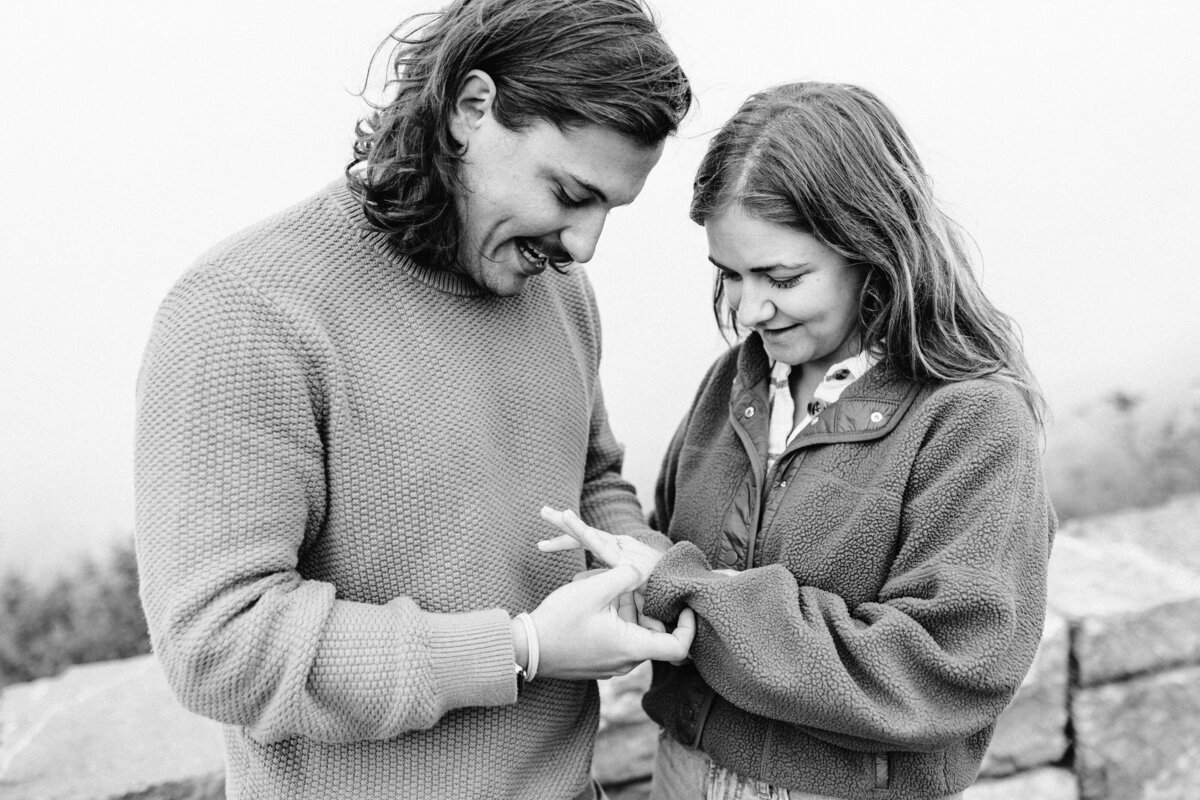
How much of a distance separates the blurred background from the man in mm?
866

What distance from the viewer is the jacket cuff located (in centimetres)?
146

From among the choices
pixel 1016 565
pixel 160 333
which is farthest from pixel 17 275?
pixel 1016 565

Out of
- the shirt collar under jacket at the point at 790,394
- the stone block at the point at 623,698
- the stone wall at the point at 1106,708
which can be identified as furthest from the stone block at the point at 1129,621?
the shirt collar under jacket at the point at 790,394

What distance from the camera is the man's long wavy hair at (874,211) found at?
153 cm

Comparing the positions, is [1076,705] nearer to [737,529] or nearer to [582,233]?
[737,529]

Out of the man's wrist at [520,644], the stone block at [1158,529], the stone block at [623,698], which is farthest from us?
the stone block at [1158,529]

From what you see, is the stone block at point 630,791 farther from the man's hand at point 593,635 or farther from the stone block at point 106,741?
the man's hand at point 593,635

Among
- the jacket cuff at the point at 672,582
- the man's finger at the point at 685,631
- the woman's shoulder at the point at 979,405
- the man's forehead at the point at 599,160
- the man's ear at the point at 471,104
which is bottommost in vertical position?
the man's finger at the point at 685,631

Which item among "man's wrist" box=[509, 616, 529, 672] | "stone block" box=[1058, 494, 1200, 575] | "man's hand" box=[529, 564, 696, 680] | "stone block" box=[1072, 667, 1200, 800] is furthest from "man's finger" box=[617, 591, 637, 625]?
"stone block" box=[1058, 494, 1200, 575]

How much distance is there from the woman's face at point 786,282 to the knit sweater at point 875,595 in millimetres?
104

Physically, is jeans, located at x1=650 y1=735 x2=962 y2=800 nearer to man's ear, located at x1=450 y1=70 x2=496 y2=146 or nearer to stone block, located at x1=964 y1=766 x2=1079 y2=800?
man's ear, located at x1=450 y1=70 x2=496 y2=146

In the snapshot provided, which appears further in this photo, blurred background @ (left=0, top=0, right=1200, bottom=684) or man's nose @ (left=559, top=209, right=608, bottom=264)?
blurred background @ (left=0, top=0, right=1200, bottom=684)

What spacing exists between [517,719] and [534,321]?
1.89ft

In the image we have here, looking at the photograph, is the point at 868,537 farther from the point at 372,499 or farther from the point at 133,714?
the point at 133,714
